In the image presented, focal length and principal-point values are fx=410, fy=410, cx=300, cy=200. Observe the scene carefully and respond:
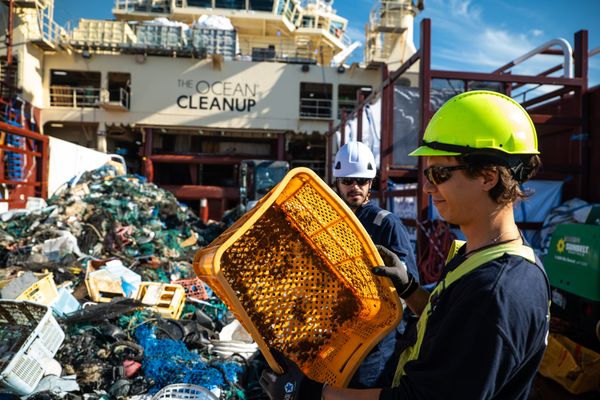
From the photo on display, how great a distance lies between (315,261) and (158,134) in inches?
888

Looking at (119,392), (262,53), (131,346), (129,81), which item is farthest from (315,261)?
(262,53)

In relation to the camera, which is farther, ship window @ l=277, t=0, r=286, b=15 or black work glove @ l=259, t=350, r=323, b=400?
ship window @ l=277, t=0, r=286, b=15

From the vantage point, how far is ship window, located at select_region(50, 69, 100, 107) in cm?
2075

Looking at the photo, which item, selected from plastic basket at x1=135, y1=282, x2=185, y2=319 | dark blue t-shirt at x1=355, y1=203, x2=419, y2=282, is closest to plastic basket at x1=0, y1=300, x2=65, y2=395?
plastic basket at x1=135, y1=282, x2=185, y2=319

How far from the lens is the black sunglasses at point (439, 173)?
1152 millimetres

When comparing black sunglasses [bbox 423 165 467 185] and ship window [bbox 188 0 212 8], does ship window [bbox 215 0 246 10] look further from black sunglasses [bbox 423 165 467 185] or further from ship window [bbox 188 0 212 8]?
black sunglasses [bbox 423 165 467 185]

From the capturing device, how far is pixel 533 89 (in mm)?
6402

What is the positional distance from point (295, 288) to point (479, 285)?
972 millimetres

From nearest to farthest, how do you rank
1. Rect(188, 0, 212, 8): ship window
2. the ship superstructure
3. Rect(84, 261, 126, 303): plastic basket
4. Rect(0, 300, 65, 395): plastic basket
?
1. Rect(0, 300, 65, 395): plastic basket
2. Rect(84, 261, 126, 303): plastic basket
3. the ship superstructure
4. Rect(188, 0, 212, 8): ship window

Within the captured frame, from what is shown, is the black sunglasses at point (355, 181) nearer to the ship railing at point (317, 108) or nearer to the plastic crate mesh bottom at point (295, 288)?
the plastic crate mesh bottom at point (295, 288)

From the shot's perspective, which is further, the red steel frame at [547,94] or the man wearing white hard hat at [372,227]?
the red steel frame at [547,94]

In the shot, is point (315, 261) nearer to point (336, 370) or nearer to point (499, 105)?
point (336, 370)

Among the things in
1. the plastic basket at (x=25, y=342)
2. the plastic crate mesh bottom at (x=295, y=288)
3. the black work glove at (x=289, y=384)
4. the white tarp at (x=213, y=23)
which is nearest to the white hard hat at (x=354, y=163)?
the plastic crate mesh bottom at (x=295, y=288)

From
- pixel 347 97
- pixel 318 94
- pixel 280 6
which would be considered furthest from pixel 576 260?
pixel 280 6
